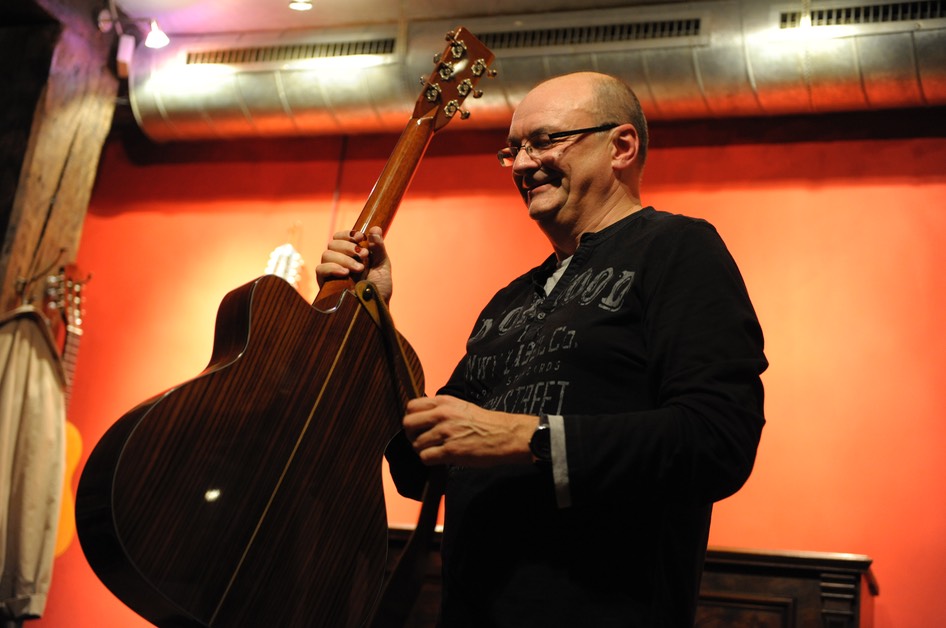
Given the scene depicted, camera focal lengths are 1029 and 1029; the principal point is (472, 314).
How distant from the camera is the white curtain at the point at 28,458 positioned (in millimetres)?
3393

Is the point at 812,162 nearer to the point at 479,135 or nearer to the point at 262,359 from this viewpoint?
the point at 479,135

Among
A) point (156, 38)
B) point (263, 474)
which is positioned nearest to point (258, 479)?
point (263, 474)

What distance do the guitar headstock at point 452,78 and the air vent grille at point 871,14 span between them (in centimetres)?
198

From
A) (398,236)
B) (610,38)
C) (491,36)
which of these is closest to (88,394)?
(398,236)

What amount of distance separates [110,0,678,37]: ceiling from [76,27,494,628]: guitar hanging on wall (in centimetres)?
272

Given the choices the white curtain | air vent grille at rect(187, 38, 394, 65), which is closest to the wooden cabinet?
the white curtain

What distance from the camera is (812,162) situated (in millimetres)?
3822

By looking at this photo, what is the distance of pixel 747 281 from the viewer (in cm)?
373

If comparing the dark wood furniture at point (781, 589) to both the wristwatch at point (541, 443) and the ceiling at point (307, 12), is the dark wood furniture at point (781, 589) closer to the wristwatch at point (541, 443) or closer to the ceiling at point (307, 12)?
the wristwatch at point (541, 443)

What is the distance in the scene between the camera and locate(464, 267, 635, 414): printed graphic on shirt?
54.6 inches

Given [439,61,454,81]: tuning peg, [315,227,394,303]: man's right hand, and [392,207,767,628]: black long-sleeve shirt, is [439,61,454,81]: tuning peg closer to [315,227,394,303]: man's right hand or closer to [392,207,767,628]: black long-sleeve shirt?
[315,227,394,303]: man's right hand

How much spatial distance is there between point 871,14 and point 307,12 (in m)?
2.18

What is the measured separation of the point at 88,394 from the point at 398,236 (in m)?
1.50

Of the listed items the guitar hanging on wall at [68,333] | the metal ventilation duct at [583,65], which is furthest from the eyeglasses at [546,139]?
the guitar hanging on wall at [68,333]
